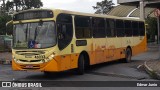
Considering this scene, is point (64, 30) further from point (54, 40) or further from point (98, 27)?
point (98, 27)

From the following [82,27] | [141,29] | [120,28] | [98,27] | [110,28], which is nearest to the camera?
[82,27]

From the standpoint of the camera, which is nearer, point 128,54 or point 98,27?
point 98,27

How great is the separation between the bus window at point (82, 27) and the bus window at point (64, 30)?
0.59 meters

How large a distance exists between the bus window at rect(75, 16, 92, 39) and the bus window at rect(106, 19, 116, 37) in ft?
7.70

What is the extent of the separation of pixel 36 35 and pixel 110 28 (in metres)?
6.36

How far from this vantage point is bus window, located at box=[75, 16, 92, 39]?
16828mm

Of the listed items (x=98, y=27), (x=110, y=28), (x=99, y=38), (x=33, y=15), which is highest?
(x=33, y=15)

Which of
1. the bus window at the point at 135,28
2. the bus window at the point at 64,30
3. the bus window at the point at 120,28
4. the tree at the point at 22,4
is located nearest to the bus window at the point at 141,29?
the bus window at the point at 135,28

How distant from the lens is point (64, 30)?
15742 mm

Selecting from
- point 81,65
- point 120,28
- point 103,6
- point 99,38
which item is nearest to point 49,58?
point 81,65

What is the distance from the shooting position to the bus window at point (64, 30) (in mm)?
15367

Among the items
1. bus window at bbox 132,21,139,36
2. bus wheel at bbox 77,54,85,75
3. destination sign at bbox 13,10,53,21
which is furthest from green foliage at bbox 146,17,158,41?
destination sign at bbox 13,10,53,21

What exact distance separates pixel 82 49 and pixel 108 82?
310 cm

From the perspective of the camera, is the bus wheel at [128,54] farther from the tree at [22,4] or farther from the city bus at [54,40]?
the tree at [22,4]
